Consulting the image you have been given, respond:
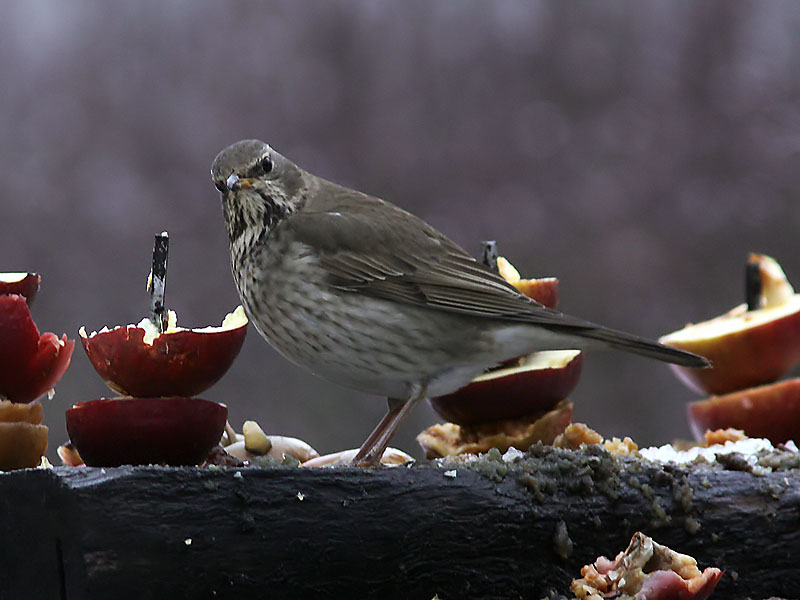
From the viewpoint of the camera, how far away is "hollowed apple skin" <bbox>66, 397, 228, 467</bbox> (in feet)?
5.87

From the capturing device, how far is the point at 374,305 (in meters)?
2.29

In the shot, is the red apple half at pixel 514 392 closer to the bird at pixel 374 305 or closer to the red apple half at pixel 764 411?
the bird at pixel 374 305

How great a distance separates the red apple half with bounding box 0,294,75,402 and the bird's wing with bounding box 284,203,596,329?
0.64 meters

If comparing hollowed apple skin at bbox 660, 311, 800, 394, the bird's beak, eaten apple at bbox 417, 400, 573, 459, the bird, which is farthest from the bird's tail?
the bird's beak

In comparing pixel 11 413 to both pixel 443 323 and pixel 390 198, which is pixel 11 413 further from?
pixel 390 198

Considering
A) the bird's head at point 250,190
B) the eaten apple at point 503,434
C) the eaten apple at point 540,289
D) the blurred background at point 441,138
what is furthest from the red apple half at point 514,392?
the blurred background at point 441,138

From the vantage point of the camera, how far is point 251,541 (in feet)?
4.95

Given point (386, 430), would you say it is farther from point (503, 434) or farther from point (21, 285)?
point (21, 285)

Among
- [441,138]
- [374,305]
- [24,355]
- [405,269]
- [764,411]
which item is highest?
[441,138]

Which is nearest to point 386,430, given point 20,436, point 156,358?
point 156,358

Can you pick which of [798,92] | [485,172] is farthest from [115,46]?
[798,92]

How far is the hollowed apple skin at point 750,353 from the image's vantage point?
258 centimetres

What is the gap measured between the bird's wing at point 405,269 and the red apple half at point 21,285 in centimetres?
61

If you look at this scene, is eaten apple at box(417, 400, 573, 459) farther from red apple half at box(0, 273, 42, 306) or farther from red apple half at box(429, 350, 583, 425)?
red apple half at box(0, 273, 42, 306)
